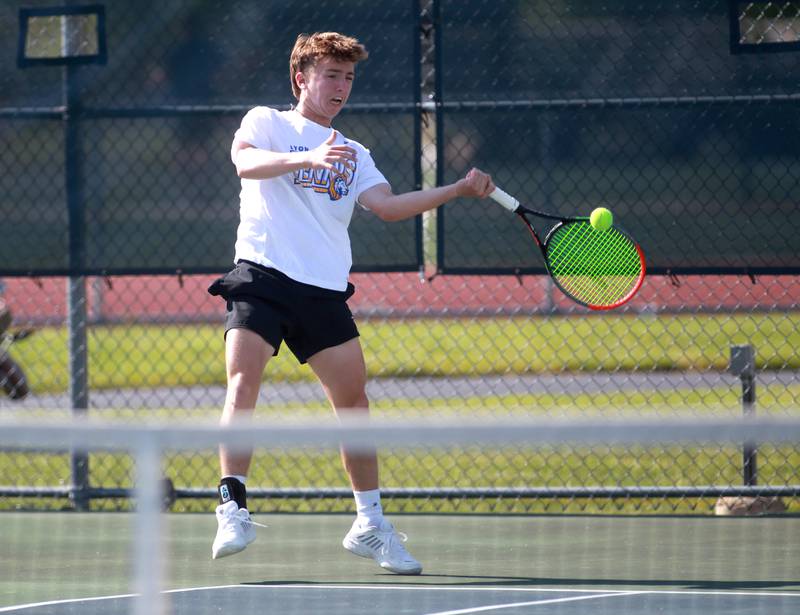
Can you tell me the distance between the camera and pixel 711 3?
5938 millimetres

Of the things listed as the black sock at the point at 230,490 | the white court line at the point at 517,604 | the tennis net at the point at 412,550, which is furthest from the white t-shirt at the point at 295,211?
the white court line at the point at 517,604

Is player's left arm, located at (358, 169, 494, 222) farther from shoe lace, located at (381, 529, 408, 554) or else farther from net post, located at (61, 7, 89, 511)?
net post, located at (61, 7, 89, 511)

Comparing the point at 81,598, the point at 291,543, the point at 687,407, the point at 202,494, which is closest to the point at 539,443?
the point at 81,598

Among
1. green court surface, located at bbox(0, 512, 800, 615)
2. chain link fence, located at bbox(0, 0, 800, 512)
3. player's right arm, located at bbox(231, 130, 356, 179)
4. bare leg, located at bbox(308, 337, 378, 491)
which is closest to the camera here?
green court surface, located at bbox(0, 512, 800, 615)

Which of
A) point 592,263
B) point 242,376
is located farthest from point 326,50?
point 592,263

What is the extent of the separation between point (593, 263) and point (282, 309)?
1.20m

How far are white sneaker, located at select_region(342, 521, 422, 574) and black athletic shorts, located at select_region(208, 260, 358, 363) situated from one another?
0.61 m

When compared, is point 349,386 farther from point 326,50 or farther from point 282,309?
point 326,50

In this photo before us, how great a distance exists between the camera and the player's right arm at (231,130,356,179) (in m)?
4.36

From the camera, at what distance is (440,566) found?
5012 mm

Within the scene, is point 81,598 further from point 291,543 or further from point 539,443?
point 539,443

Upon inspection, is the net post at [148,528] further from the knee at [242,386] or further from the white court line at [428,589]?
the knee at [242,386]

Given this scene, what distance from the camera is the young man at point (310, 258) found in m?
4.66

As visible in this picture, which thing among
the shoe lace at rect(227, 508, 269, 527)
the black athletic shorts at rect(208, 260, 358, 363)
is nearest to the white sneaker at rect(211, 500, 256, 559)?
the shoe lace at rect(227, 508, 269, 527)
